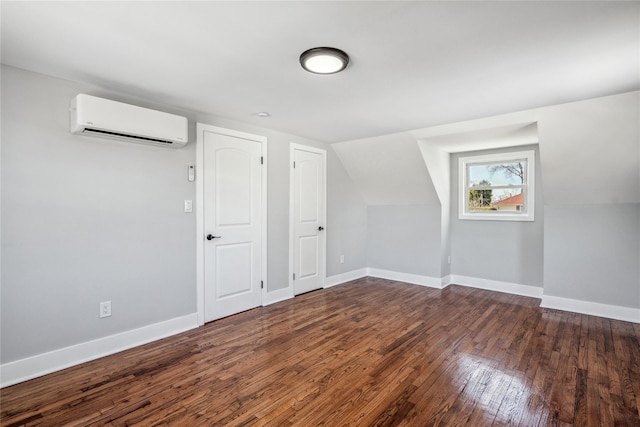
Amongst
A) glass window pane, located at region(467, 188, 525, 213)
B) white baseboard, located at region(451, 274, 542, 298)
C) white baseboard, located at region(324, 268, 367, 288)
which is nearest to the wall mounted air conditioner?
white baseboard, located at region(324, 268, 367, 288)

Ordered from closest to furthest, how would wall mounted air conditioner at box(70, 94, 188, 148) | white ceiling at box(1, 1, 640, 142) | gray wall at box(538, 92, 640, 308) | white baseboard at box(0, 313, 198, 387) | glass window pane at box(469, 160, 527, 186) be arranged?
white ceiling at box(1, 1, 640, 142) < white baseboard at box(0, 313, 198, 387) < wall mounted air conditioner at box(70, 94, 188, 148) < gray wall at box(538, 92, 640, 308) < glass window pane at box(469, 160, 527, 186)

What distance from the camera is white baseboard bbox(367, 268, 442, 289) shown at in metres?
4.91

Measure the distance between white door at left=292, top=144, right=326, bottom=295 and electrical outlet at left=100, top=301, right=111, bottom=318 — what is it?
87.7 inches

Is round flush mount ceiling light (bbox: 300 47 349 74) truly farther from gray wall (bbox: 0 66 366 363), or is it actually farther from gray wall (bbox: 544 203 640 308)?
gray wall (bbox: 544 203 640 308)

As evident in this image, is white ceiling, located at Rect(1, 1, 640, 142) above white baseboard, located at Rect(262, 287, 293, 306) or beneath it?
above

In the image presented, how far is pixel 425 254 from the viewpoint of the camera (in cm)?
502

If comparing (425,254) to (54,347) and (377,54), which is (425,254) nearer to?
(377,54)

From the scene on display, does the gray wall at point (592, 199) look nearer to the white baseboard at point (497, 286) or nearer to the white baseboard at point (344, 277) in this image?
the white baseboard at point (497, 286)

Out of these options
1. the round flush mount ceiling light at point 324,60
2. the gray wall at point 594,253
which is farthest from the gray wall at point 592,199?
the round flush mount ceiling light at point 324,60

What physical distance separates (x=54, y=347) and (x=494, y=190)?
547 cm

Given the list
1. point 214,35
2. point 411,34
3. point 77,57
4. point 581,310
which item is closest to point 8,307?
point 77,57

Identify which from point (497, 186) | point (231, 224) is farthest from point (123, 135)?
point (497, 186)

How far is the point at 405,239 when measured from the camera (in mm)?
5246

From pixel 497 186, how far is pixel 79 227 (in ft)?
16.9
